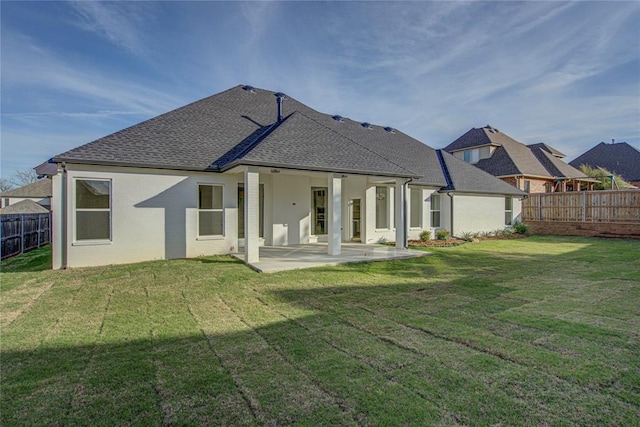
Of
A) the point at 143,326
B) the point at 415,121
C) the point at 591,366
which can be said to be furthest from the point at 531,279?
the point at 415,121

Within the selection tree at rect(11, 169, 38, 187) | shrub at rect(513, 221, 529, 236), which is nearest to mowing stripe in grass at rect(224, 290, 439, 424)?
shrub at rect(513, 221, 529, 236)

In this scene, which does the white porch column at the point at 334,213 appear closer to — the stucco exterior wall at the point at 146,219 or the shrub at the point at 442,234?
the stucco exterior wall at the point at 146,219

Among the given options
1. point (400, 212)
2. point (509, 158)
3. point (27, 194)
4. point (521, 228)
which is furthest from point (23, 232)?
point (509, 158)

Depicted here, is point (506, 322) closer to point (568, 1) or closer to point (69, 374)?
point (69, 374)

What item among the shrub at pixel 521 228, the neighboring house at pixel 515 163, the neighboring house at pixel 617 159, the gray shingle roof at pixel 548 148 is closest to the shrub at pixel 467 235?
the shrub at pixel 521 228

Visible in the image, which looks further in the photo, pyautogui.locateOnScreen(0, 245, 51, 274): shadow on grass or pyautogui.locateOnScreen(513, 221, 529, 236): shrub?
pyautogui.locateOnScreen(513, 221, 529, 236): shrub

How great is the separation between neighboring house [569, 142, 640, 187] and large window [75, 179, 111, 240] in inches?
1745

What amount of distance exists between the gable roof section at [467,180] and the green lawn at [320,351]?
1008cm

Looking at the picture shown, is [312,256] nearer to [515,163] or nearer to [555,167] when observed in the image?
[515,163]

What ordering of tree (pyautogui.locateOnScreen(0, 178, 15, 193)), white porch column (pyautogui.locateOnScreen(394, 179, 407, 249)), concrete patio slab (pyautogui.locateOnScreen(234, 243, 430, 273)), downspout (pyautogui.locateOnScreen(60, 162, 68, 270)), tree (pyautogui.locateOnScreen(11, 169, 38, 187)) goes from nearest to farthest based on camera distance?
1. downspout (pyautogui.locateOnScreen(60, 162, 68, 270))
2. concrete patio slab (pyautogui.locateOnScreen(234, 243, 430, 273))
3. white porch column (pyautogui.locateOnScreen(394, 179, 407, 249))
4. tree (pyautogui.locateOnScreen(11, 169, 38, 187))
5. tree (pyautogui.locateOnScreen(0, 178, 15, 193))

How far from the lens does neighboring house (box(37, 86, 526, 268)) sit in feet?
31.6

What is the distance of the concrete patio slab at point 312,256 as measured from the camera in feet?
30.7

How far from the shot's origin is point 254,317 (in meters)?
5.34

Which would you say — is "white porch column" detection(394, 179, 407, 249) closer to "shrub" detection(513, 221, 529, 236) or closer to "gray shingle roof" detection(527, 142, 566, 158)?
"shrub" detection(513, 221, 529, 236)
